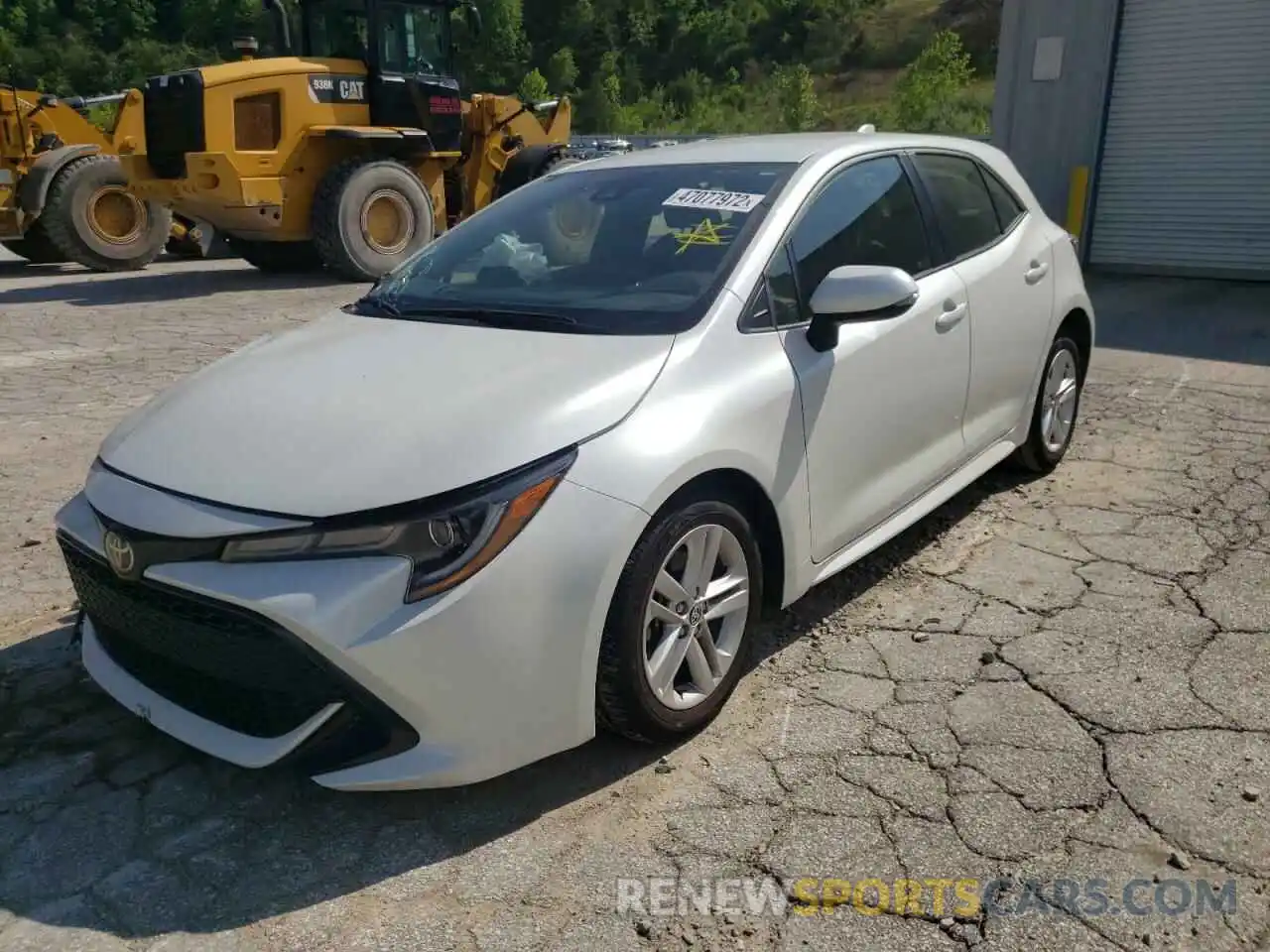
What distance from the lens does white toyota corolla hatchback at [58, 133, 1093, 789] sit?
7.22 ft

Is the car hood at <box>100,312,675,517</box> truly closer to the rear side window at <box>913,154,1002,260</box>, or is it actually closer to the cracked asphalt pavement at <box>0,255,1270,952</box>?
the cracked asphalt pavement at <box>0,255,1270,952</box>

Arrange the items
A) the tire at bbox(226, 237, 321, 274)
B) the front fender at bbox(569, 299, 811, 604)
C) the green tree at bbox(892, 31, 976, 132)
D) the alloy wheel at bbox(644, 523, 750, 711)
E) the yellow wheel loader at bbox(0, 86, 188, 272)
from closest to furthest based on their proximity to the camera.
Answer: the front fender at bbox(569, 299, 811, 604) < the alloy wheel at bbox(644, 523, 750, 711) < the yellow wheel loader at bbox(0, 86, 188, 272) < the tire at bbox(226, 237, 321, 274) < the green tree at bbox(892, 31, 976, 132)

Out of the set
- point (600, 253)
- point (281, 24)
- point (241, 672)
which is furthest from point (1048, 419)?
point (281, 24)

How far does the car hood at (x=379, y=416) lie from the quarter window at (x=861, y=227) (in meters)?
0.66

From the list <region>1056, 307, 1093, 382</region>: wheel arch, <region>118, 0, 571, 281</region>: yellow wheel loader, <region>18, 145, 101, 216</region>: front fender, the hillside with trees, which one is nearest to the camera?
<region>1056, 307, 1093, 382</region>: wheel arch

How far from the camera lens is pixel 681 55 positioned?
10031cm

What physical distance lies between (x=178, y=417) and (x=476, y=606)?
109 cm

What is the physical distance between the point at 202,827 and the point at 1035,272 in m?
3.61

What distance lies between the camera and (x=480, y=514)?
7.29ft

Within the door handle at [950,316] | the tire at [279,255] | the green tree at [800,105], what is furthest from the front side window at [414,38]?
the green tree at [800,105]

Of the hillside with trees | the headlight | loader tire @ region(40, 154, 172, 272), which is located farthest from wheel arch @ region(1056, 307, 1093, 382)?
the hillside with trees

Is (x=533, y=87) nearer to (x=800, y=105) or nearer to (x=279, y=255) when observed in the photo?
(x=800, y=105)

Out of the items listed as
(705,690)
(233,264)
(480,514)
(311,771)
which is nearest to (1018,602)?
(705,690)

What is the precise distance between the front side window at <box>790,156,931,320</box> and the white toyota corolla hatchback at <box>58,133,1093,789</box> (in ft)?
0.04
